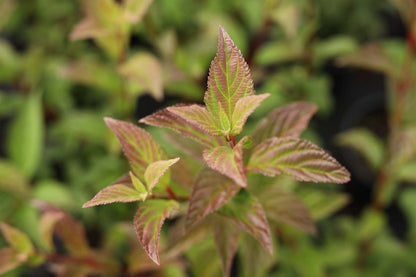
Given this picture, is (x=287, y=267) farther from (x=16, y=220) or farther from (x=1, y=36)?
(x=1, y=36)

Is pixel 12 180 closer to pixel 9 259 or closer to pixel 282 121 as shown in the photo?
pixel 9 259

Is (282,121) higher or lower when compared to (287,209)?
higher

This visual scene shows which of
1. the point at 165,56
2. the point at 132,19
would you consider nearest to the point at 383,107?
the point at 165,56

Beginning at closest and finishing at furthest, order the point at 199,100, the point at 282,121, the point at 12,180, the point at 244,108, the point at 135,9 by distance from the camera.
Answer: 1. the point at 244,108
2. the point at 282,121
3. the point at 135,9
4. the point at 12,180
5. the point at 199,100

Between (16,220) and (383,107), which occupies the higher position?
(16,220)

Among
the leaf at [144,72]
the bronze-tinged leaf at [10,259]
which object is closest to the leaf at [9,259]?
the bronze-tinged leaf at [10,259]

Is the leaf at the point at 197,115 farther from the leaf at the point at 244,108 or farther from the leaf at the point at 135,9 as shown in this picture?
the leaf at the point at 135,9

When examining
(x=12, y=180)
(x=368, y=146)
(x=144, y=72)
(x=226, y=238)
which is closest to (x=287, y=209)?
(x=226, y=238)
